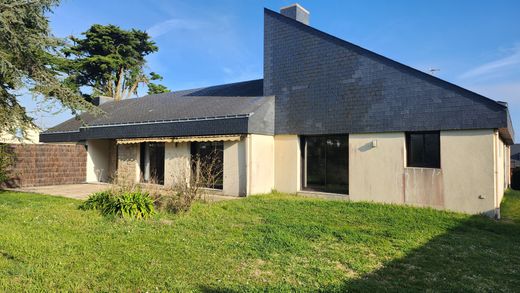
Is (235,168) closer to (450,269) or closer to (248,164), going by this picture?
(248,164)

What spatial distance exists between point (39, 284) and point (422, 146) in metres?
13.9

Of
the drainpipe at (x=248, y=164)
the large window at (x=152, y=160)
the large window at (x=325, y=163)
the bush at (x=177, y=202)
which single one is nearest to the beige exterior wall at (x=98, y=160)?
the large window at (x=152, y=160)

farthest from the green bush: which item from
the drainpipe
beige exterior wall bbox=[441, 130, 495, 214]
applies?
beige exterior wall bbox=[441, 130, 495, 214]

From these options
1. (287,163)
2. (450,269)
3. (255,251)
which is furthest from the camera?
(287,163)

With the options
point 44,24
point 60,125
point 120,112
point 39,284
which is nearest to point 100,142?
point 120,112

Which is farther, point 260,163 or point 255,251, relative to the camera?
point 260,163

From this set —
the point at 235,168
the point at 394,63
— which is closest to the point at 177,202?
the point at 235,168

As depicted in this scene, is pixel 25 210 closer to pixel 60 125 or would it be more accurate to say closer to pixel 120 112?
pixel 120 112

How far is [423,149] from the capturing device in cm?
1440

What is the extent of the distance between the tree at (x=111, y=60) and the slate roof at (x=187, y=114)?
617 inches

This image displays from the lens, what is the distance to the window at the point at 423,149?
1409cm

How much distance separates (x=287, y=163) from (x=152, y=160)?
31.0 feet

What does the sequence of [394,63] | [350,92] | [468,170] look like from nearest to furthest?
1. [468,170]
2. [394,63]
3. [350,92]

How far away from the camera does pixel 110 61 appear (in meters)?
41.6
